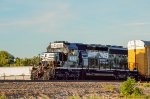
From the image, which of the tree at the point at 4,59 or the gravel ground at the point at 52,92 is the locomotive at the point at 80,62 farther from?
the tree at the point at 4,59

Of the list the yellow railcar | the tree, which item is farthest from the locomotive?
the tree

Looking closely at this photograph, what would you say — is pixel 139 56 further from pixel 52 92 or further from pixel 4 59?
pixel 4 59

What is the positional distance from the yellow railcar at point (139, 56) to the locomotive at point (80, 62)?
0.93 metres

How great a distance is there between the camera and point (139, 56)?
3931cm

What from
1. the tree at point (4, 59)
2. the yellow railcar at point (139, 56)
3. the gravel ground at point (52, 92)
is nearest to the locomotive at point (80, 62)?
the yellow railcar at point (139, 56)

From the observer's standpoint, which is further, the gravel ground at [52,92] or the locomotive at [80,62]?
the locomotive at [80,62]

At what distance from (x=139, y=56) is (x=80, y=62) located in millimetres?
6931

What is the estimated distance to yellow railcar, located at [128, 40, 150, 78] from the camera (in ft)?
127

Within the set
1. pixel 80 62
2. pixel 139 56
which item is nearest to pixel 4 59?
pixel 139 56

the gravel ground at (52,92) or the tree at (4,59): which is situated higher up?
the tree at (4,59)

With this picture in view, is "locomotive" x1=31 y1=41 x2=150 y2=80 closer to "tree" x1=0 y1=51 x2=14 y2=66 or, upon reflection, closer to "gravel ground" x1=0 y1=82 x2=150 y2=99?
"gravel ground" x1=0 y1=82 x2=150 y2=99

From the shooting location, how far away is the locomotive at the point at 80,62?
34.2 metres

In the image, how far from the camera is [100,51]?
37188mm

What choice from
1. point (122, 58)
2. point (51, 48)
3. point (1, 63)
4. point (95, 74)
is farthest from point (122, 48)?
point (1, 63)
